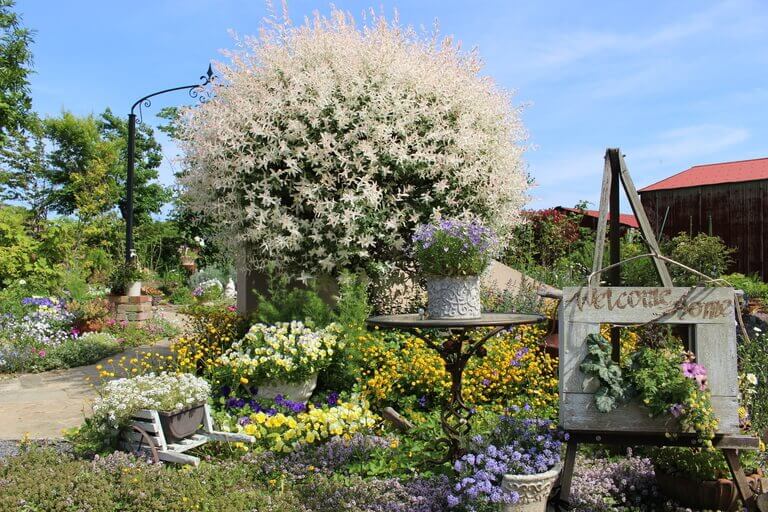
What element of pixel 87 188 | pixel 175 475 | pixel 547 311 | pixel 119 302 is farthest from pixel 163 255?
pixel 175 475

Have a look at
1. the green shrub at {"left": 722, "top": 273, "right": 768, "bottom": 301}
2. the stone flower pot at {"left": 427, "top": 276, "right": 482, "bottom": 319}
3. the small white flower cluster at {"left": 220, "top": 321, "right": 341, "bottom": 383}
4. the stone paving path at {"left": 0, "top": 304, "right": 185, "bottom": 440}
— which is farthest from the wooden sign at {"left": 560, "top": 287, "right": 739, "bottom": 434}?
the green shrub at {"left": 722, "top": 273, "right": 768, "bottom": 301}

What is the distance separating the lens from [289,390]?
4.52 meters

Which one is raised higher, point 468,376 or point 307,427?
point 468,376

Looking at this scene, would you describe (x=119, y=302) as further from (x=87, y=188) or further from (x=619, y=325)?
(x=87, y=188)

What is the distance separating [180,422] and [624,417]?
8.35 feet

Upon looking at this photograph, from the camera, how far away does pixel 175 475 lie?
323cm

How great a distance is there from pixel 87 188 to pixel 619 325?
22079mm

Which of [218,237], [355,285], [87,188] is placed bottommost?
[355,285]

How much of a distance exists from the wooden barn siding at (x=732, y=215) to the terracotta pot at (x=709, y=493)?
14156mm

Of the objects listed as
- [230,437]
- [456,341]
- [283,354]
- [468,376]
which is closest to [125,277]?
[283,354]

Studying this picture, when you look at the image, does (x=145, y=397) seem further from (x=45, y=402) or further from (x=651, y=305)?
(x=651, y=305)

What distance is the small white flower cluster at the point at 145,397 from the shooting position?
3686 mm

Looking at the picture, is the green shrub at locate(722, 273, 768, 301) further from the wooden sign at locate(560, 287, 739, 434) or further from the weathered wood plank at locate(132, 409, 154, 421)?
the weathered wood plank at locate(132, 409, 154, 421)

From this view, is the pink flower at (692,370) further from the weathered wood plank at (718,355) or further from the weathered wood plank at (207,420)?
the weathered wood plank at (207,420)
